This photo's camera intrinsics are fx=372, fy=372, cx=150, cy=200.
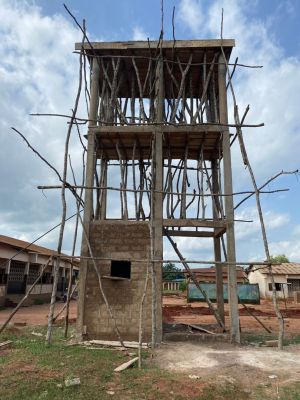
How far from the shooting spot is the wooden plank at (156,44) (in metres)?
13.0

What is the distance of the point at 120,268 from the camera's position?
491 inches

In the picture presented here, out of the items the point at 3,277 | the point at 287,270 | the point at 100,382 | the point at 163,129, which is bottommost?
the point at 100,382

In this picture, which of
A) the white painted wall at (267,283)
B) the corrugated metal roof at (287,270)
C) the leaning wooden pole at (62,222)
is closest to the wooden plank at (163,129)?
the leaning wooden pole at (62,222)

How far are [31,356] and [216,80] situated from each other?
36.3ft

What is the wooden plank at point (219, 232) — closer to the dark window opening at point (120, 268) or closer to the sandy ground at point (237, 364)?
the dark window opening at point (120, 268)

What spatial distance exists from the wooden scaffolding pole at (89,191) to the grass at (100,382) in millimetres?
2249

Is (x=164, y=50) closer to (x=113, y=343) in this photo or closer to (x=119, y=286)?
(x=119, y=286)

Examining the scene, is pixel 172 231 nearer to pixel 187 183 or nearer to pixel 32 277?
pixel 187 183

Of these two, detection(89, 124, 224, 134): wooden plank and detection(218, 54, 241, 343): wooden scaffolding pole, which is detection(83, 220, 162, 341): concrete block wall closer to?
detection(218, 54, 241, 343): wooden scaffolding pole

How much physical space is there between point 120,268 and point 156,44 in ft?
25.9

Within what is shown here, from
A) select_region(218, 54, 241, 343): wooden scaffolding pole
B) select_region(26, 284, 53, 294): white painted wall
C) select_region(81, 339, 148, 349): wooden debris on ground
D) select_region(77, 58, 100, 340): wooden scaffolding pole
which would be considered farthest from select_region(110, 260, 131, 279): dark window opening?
select_region(26, 284, 53, 294): white painted wall

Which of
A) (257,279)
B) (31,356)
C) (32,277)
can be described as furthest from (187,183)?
(257,279)

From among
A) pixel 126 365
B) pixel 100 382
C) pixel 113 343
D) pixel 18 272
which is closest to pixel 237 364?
pixel 126 365

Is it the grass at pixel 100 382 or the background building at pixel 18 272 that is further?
the background building at pixel 18 272
